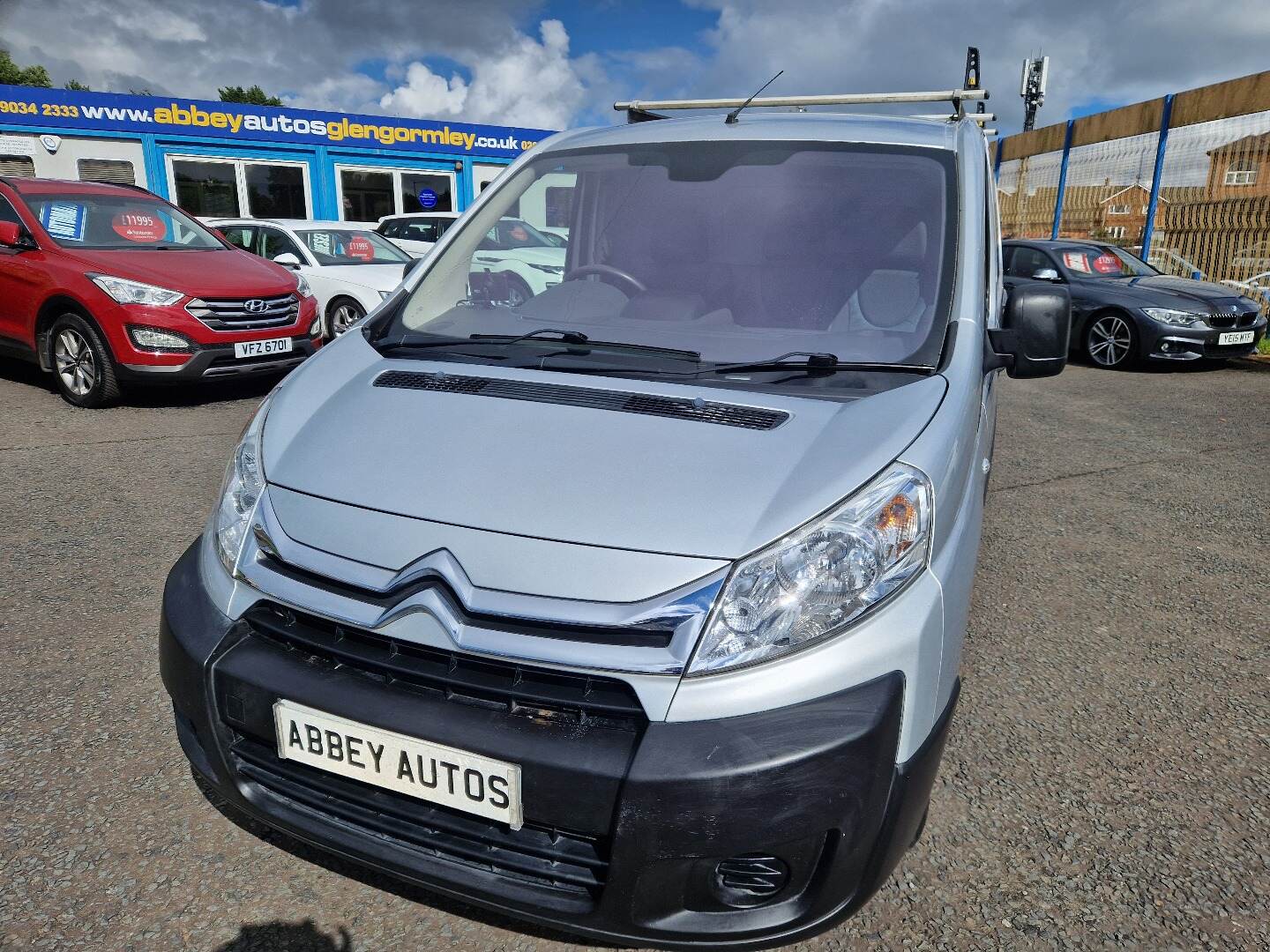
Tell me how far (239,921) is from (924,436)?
176 cm

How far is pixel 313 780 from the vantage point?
1695 mm

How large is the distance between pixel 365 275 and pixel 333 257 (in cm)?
61

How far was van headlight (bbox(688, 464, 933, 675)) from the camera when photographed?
1.52m

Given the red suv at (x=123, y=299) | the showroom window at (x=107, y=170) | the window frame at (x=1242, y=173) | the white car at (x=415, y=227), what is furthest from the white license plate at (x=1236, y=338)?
the showroom window at (x=107, y=170)

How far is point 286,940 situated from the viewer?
1.85 m

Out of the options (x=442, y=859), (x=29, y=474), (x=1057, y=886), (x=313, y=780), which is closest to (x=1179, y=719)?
(x=1057, y=886)

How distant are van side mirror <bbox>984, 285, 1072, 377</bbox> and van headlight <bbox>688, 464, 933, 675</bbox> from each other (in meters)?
1.08

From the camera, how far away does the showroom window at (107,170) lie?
17.1 meters

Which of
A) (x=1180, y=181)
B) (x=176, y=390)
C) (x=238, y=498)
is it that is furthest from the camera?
(x=1180, y=181)

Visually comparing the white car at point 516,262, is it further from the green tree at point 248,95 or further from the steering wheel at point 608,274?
the green tree at point 248,95

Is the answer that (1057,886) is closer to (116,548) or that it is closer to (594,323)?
(594,323)

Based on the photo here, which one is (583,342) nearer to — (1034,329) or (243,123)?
(1034,329)

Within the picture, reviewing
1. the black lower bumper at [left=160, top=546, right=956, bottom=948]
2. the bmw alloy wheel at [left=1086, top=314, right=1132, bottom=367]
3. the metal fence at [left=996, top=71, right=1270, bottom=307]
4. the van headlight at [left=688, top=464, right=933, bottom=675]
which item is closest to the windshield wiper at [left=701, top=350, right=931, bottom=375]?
the van headlight at [left=688, top=464, right=933, bottom=675]

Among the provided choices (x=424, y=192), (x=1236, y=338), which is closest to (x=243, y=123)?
(x=424, y=192)
